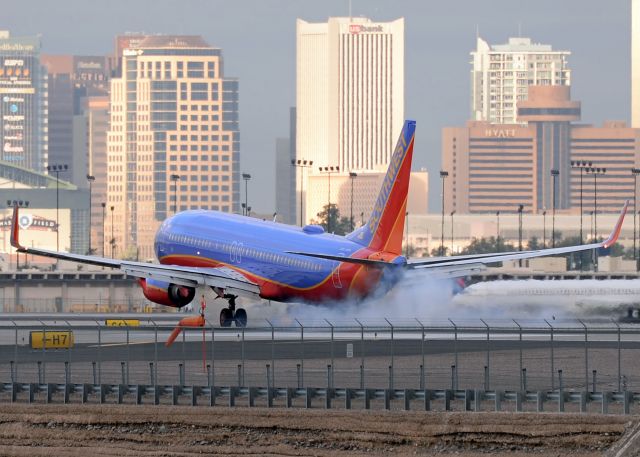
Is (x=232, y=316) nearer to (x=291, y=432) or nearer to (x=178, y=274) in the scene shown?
(x=178, y=274)

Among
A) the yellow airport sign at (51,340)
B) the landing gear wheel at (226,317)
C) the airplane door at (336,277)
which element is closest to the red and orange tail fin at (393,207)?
the airplane door at (336,277)

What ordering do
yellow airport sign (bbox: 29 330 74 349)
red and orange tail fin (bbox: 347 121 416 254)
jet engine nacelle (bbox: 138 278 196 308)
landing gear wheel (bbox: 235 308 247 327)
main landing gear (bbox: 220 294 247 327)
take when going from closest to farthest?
yellow airport sign (bbox: 29 330 74 349)
red and orange tail fin (bbox: 347 121 416 254)
main landing gear (bbox: 220 294 247 327)
landing gear wheel (bbox: 235 308 247 327)
jet engine nacelle (bbox: 138 278 196 308)

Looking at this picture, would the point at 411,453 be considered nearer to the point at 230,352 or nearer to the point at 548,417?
the point at 548,417

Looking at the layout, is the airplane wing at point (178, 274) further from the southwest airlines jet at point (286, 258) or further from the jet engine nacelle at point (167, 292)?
the jet engine nacelle at point (167, 292)

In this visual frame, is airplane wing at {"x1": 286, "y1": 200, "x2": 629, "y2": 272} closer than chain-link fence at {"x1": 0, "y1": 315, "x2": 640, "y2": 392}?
No

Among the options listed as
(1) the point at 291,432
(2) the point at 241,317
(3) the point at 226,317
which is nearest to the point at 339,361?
(1) the point at 291,432

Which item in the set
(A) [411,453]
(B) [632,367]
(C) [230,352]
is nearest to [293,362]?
(C) [230,352]

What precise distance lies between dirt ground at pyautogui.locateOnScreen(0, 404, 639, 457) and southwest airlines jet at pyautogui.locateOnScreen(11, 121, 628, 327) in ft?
102

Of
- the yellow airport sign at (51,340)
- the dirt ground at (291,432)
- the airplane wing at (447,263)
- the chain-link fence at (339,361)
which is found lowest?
the dirt ground at (291,432)

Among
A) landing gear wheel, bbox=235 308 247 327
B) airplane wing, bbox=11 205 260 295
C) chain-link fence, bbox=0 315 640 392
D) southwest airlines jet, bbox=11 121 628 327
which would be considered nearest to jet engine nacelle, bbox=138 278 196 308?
southwest airlines jet, bbox=11 121 628 327

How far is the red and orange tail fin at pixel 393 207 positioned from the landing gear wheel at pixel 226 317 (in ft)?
28.8

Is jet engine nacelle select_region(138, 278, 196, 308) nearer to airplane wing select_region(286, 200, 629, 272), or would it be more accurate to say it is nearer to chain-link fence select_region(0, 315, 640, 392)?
airplane wing select_region(286, 200, 629, 272)

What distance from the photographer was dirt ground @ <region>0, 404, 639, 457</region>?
2557 inches

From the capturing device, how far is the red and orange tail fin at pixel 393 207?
108 meters
